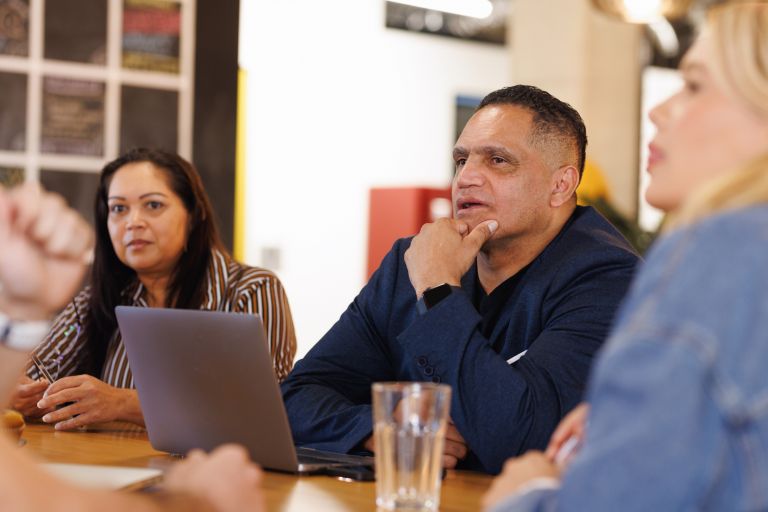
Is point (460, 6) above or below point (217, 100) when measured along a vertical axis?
above

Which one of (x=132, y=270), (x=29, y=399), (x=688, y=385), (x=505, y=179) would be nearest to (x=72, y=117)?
(x=132, y=270)

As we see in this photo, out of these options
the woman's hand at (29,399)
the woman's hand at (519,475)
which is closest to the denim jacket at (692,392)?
the woman's hand at (519,475)

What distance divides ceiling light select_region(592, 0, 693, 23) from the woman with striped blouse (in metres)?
2.66

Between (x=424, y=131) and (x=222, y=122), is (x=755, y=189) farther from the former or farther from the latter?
(x=424, y=131)

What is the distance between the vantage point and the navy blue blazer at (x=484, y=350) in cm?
176

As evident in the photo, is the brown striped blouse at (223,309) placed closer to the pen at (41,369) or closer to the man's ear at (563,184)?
the pen at (41,369)

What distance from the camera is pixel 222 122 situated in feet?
11.3

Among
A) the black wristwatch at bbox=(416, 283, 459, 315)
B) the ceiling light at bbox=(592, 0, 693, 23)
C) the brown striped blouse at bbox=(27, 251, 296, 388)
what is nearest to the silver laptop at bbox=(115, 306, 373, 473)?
the black wristwatch at bbox=(416, 283, 459, 315)

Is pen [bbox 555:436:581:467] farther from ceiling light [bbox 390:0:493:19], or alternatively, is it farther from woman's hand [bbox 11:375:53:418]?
ceiling light [bbox 390:0:493:19]

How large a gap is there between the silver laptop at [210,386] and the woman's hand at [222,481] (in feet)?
1.34

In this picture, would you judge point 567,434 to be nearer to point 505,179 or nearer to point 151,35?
point 505,179

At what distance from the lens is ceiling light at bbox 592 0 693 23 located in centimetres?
489

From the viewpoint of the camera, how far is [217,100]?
3.45 meters

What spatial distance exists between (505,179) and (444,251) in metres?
0.26
